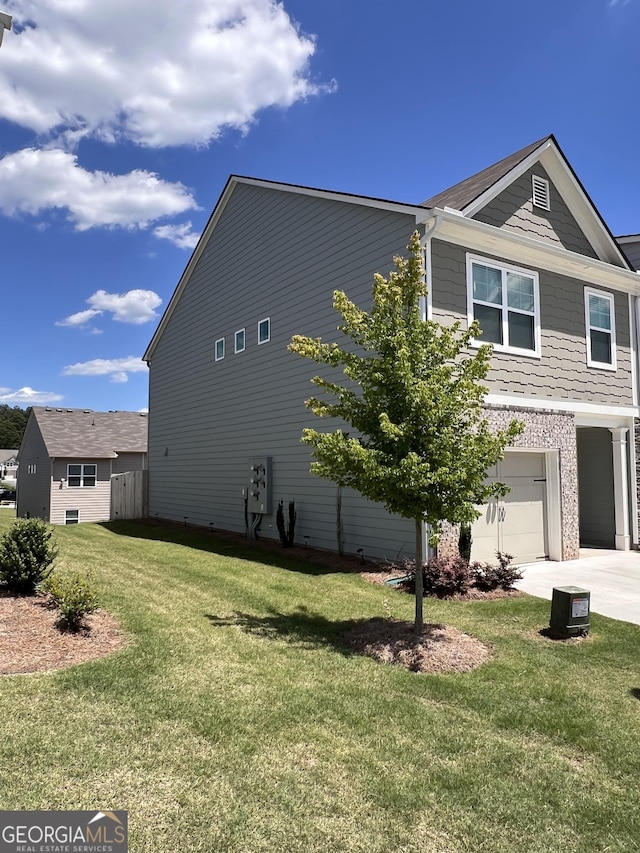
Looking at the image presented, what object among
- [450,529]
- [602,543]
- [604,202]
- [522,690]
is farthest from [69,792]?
[604,202]

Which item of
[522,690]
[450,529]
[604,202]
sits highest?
[604,202]

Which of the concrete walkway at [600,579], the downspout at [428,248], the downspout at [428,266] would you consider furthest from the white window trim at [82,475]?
the concrete walkway at [600,579]

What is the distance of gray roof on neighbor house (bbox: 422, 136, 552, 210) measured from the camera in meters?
11.2

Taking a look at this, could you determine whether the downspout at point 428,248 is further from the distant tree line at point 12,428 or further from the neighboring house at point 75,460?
the distant tree line at point 12,428

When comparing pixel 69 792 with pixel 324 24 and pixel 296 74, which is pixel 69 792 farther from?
pixel 324 24

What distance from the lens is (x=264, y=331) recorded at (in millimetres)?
15195

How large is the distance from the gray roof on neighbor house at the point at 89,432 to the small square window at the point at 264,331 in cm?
1787

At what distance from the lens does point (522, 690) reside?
5180 millimetres

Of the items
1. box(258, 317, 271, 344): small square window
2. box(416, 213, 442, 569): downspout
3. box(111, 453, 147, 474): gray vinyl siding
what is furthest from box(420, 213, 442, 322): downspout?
box(111, 453, 147, 474): gray vinyl siding

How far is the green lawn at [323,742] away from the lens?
10.3 ft

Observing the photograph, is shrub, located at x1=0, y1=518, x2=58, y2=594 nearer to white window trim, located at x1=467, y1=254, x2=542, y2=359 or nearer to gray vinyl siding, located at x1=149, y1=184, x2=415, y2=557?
gray vinyl siding, located at x1=149, y1=184, x2=415, y2=557

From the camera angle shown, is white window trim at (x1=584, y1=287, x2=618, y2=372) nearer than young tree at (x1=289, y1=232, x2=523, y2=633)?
No

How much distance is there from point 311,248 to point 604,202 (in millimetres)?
7205

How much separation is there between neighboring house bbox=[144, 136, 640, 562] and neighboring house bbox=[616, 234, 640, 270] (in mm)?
2335
